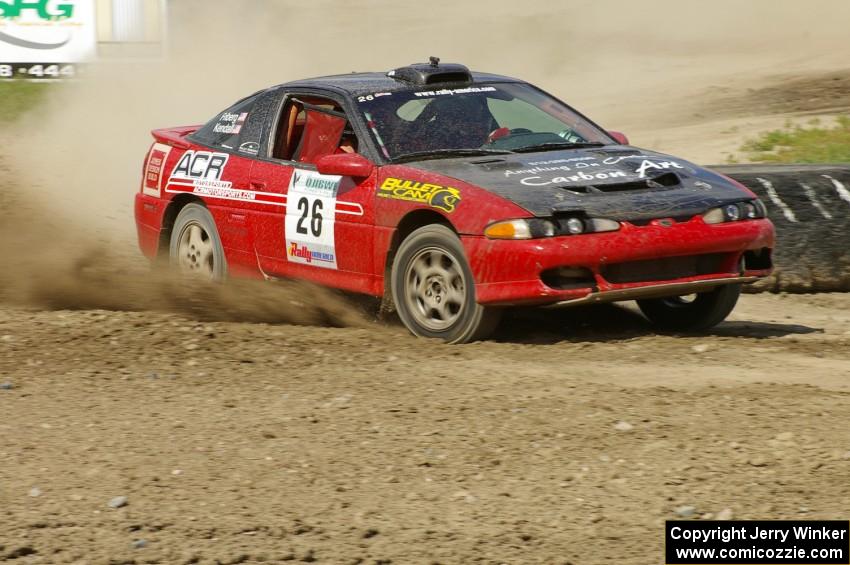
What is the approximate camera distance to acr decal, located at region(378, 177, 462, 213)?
6641 mm

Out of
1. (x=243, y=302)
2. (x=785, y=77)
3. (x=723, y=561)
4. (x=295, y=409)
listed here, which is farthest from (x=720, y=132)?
(x=723, y=561)

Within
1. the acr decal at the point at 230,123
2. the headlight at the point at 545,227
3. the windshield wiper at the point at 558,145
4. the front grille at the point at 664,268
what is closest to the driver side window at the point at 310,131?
the acr decal at the point at 230,123

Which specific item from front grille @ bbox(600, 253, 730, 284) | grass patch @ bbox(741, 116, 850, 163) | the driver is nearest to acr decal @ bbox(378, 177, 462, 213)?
the driver

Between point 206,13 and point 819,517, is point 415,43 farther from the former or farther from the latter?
point 819,517

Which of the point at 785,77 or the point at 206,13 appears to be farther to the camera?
the point at 206,13

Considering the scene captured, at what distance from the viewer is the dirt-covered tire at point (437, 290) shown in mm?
6621

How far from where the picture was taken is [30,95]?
2109 centimetres

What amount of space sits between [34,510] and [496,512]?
4.91 feet

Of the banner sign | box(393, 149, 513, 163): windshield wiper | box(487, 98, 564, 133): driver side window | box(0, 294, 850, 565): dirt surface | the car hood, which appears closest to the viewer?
box(0, 294, 850, 565): dirt surface

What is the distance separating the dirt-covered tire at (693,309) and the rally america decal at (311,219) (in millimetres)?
1811

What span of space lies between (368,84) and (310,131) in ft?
1.47

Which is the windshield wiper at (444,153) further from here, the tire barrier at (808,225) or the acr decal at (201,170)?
the tire barrier at (808,225)

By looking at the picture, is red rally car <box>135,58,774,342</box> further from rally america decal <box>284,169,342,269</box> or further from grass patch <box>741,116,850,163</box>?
grass patch <box>741,116,850,163</box>

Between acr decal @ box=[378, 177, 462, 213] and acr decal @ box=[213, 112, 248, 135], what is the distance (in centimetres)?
158
